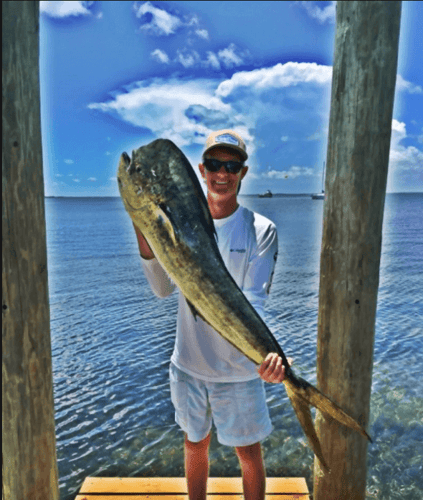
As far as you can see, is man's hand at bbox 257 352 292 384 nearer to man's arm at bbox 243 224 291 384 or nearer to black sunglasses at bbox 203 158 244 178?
man's arm at bbox 243 224 291 384

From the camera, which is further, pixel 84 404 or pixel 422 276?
pixel 422 276

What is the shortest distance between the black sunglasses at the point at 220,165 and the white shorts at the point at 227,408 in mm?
1362

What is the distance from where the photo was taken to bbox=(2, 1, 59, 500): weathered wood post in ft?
7.79

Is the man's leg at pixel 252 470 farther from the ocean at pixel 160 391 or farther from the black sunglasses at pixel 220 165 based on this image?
the ocean at pixel 160 391

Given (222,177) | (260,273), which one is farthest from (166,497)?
(222,177)

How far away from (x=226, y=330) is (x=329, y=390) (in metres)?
1.04

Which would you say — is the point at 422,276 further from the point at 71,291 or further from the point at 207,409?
the point at 207,409

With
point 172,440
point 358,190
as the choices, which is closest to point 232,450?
point 172,440

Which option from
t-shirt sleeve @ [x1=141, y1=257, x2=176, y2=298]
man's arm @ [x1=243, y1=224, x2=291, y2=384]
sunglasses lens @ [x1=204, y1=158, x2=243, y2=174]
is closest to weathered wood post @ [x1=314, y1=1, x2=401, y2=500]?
man's arm @ [x1=243, y1=224, x2=291, y2=384]

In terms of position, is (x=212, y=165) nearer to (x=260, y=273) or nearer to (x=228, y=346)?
(x=260, y=273)

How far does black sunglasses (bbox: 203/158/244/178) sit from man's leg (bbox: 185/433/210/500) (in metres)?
1.84

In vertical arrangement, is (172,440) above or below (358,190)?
below

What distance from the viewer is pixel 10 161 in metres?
2.42

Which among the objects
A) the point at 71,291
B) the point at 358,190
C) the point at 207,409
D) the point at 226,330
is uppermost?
the point at 358,190
